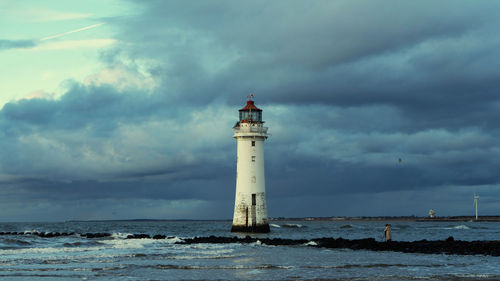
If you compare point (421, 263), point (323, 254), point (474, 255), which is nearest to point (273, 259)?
point (323, 254)

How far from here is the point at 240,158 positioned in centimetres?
4656

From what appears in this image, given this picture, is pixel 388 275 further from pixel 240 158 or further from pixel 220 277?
pixel 240 158

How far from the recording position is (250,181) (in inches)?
1806

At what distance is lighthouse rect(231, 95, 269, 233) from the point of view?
151 feet

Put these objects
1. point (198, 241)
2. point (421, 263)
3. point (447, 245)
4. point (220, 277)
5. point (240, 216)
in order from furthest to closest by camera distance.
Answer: point (240, 216) → point (198, 241) → point (447, 245) → point (421, 263) → point (220, 277)

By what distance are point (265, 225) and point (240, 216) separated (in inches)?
91.1

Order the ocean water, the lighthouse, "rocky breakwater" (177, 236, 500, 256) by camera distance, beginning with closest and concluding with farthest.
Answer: the ocean water
"rocky breakwater" (177, 236, 500, 256)
the lighthouse

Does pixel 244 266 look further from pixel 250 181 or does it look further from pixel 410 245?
pixel 250 181

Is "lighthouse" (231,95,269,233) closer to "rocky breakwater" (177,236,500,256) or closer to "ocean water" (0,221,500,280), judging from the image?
"rocky breakwater" (177,236,500,256)

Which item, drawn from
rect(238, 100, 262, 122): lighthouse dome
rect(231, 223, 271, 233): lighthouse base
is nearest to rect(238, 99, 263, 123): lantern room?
rect(238, 100, 262, 122): lighthouse dome

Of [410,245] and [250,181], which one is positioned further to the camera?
[250,181]

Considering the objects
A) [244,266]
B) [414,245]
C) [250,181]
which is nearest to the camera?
[244,266]

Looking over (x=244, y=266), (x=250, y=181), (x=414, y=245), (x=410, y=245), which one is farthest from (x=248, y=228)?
(x=244, y=266)

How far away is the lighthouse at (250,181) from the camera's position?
45.9 meters
